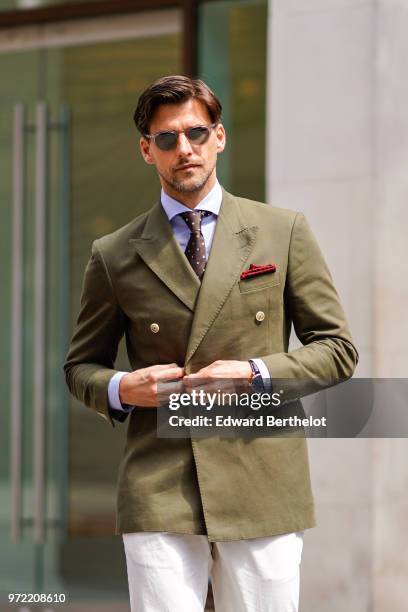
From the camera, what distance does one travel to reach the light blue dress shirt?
2.97 metres

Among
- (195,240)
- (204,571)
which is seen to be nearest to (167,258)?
(195,240)

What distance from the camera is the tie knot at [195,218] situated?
2.99 meters

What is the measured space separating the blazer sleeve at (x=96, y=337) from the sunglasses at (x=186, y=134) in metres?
0.36

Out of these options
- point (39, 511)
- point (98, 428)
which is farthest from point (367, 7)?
point (39, 511)

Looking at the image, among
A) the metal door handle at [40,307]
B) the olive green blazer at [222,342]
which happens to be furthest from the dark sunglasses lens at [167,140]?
the metal door handle at [40,307]

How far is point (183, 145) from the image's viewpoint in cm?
284

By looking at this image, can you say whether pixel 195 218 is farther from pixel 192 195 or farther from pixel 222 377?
pixel 222 377

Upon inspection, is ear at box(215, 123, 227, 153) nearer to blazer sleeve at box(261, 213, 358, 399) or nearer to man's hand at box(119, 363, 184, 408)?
blazer sleeve at box(261, 213, 358, 399)

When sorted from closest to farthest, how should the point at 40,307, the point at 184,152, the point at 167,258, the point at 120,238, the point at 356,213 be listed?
the point at 184,152, the point at 167,258, the point at 120,238, the point at 356,213, the point at 40,307

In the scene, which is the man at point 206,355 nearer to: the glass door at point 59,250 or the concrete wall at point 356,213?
the concrete wall at point 356,213

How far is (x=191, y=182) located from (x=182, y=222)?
173 millimetres

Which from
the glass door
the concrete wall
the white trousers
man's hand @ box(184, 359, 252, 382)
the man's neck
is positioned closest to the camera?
man's hand @ box(184, 359, 252, 382)

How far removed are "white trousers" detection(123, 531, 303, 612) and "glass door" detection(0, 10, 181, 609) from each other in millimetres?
3306

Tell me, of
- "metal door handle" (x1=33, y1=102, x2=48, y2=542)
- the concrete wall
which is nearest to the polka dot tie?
the concrete wall
